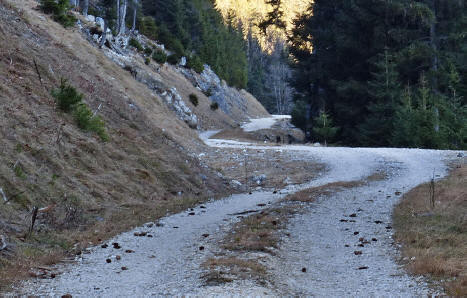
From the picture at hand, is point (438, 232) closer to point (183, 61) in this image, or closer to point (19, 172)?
point (19, 172)

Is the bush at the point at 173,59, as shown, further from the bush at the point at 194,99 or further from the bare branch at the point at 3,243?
the bare branch at the point at 3,243

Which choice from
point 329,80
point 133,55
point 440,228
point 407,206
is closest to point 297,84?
point 329,80

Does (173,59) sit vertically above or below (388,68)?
above

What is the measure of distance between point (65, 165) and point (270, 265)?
24.9 ft

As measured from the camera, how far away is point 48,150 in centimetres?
1198

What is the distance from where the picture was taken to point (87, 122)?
14961 millimetres

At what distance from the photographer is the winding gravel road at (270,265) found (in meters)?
6.00

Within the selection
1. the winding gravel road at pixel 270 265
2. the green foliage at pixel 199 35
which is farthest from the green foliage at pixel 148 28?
the winding gravel road at pixel 270 265

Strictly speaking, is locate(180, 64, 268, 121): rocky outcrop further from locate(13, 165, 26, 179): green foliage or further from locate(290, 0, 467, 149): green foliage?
locate(13, 165, 26, 179): green foliage

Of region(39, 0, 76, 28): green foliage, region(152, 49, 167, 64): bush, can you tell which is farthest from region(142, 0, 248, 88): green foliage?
region(39, 0, 76, 28): green foliage

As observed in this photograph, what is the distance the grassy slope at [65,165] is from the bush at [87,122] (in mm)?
342

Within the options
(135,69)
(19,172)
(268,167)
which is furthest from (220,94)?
(19,172)

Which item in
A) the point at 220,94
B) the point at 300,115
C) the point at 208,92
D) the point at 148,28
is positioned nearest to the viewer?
the point at 300,115

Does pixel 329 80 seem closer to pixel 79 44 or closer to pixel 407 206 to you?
pixel 79 44
